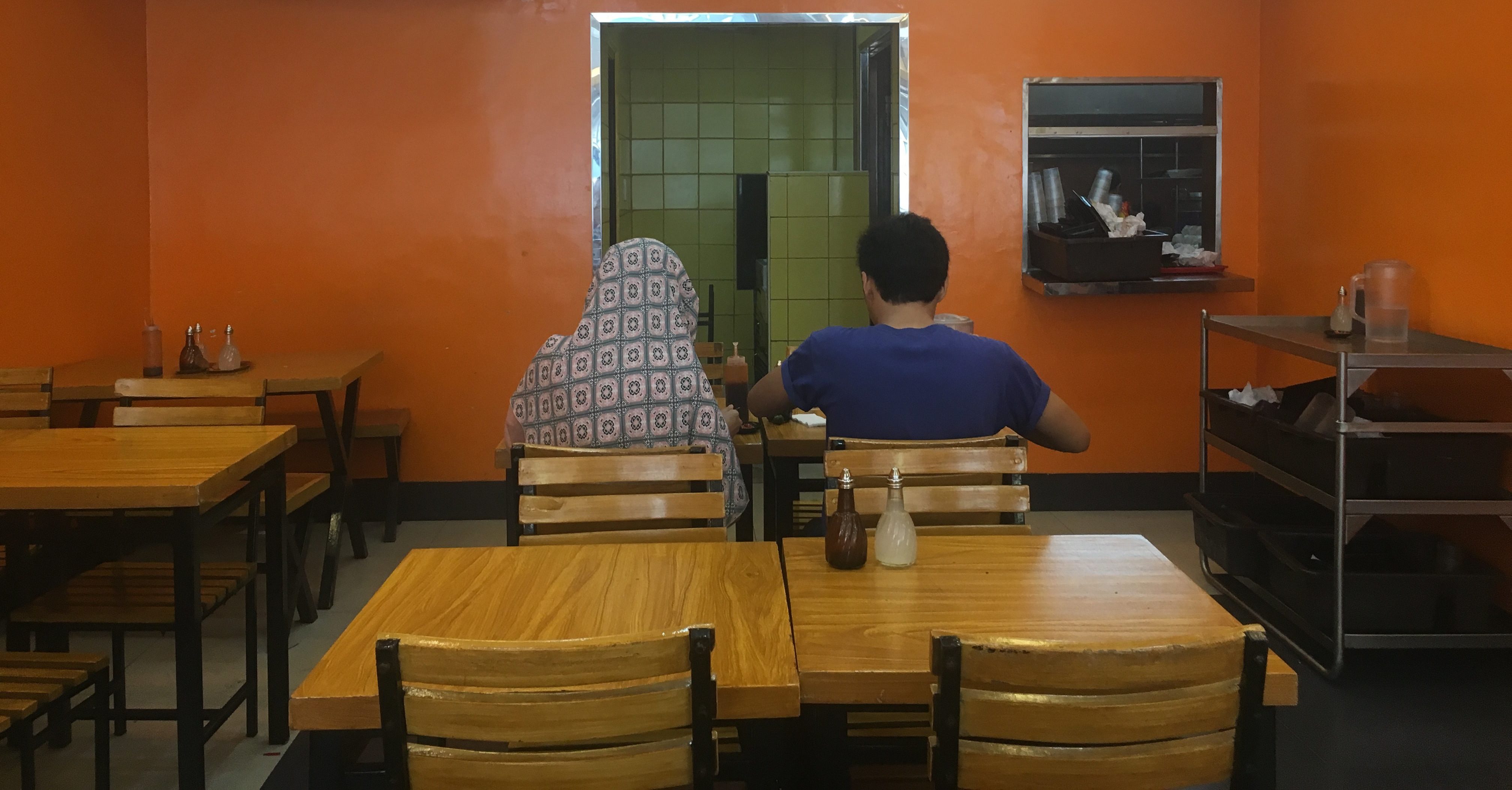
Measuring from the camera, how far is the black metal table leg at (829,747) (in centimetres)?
184

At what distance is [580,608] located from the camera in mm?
1919

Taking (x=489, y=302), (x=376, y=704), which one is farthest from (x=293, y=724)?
(x=489, y=302)

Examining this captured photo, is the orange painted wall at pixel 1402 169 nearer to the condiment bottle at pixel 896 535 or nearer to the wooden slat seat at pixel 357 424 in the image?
the condiment bottle at pixel 896 535

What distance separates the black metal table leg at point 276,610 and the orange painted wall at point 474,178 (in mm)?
2524

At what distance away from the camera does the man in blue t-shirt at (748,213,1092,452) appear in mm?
2740

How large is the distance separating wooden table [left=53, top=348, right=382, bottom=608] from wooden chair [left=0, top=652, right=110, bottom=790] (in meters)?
1.52

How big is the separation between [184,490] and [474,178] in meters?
3.35

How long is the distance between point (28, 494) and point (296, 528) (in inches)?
80.6

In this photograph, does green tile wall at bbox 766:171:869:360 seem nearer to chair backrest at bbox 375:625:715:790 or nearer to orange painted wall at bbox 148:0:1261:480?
orange painted wall at bbox 148:0:1261:480

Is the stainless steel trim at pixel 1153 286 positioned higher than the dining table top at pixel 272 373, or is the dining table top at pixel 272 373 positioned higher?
the stainless steel trim at pixel 1153 286

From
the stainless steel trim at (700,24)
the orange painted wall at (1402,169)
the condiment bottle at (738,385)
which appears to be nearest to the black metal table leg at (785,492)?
the condiment bottle at (738,385)

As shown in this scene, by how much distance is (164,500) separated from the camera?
243 cm

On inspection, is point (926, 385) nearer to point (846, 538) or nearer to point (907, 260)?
point (907, 260)

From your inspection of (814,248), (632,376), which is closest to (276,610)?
(632,376)
